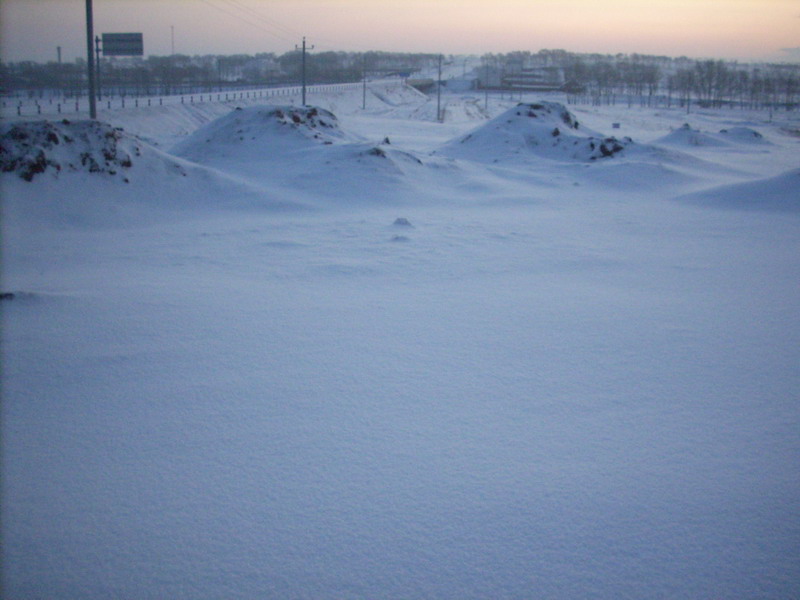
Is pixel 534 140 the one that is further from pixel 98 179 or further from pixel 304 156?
pixel 98 179

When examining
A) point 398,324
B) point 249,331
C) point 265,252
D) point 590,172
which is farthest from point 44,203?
point 590,172

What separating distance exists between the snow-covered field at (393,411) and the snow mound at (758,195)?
4.22 meters

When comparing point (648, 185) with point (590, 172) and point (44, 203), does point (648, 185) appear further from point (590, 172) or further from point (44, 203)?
point (44, 203)

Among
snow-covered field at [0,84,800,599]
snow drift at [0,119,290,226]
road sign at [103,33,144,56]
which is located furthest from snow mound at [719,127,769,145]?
road sign at [103,33,144,56]

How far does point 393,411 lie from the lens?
402cm

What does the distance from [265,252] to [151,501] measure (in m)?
5.65

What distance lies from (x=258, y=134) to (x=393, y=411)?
15.8 m

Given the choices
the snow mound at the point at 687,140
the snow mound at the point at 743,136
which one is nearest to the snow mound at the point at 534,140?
the snow mound at the point at 687,140

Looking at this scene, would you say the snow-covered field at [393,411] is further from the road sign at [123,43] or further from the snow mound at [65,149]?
the road sign at [123,43]

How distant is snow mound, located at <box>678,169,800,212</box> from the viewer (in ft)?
44.2

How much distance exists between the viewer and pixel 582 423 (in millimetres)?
3904

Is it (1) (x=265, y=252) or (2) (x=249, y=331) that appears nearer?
(2) (x=249, y=331)

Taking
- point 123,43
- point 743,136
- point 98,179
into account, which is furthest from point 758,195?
point 123,43

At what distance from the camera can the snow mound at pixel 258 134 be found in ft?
56.3
